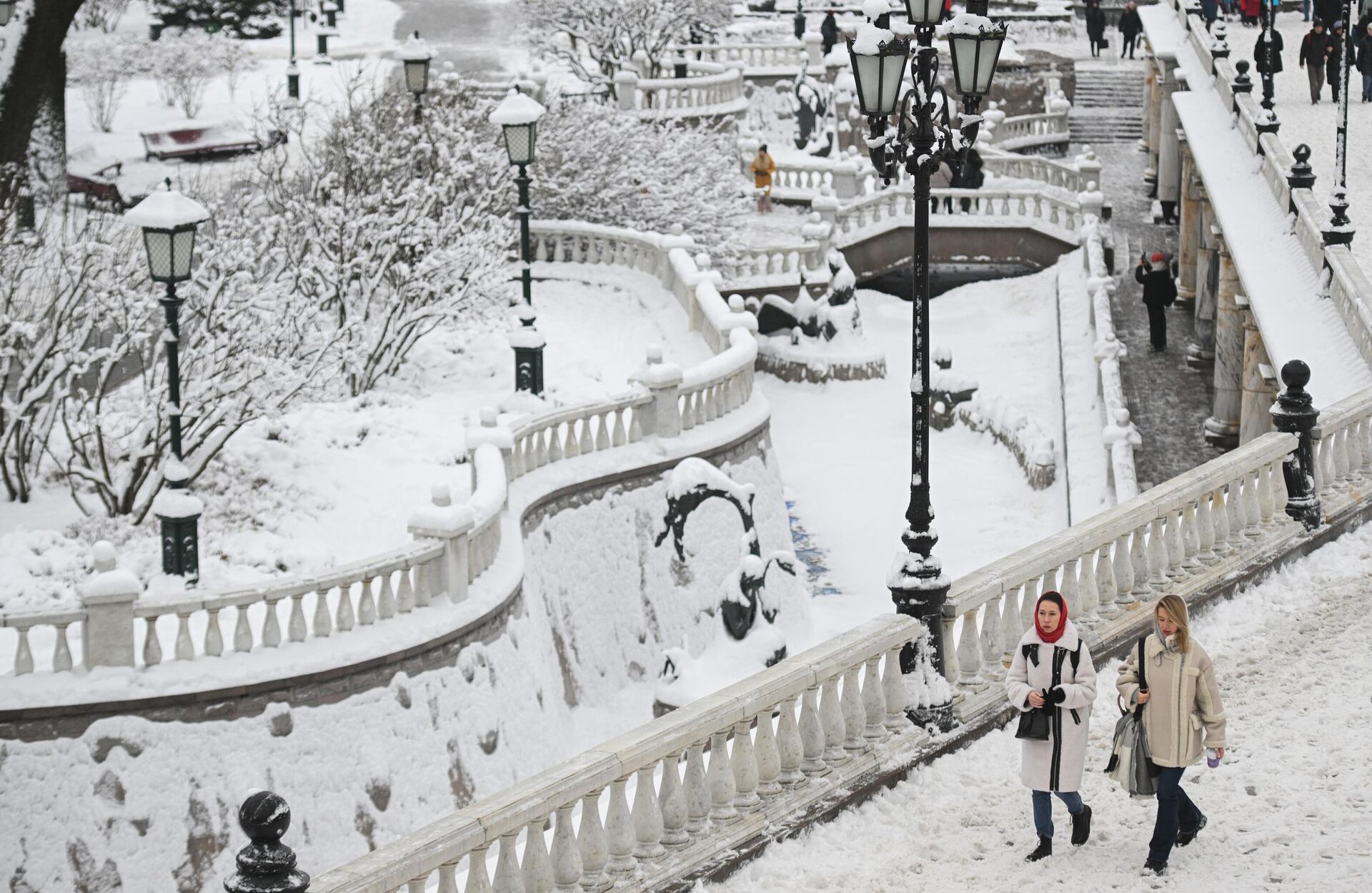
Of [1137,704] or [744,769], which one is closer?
[1137,704]

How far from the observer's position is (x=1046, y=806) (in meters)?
10.2

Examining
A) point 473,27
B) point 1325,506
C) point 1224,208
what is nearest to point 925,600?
point 1325,506

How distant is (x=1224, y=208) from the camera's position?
28.6 meters

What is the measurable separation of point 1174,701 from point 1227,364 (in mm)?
20523

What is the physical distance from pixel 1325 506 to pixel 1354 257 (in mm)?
8725

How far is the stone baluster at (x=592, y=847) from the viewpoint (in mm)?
9570

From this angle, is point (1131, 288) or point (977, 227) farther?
point (977, 227)

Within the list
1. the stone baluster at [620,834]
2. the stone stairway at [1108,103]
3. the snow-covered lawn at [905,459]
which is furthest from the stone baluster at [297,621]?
the stone stairway at [1108,103]

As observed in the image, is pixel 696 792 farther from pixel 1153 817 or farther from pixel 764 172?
pixel 764 172

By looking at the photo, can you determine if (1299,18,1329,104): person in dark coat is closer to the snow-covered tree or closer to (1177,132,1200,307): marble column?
(1177,132,1200,307): marble column

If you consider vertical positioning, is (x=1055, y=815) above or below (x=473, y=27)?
below

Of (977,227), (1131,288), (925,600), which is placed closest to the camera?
(925,600)

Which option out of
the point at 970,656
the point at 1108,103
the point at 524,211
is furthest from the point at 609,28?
the point at 970,656

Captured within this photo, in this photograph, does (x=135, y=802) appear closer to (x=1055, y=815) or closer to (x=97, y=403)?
(x=97, y=403)
